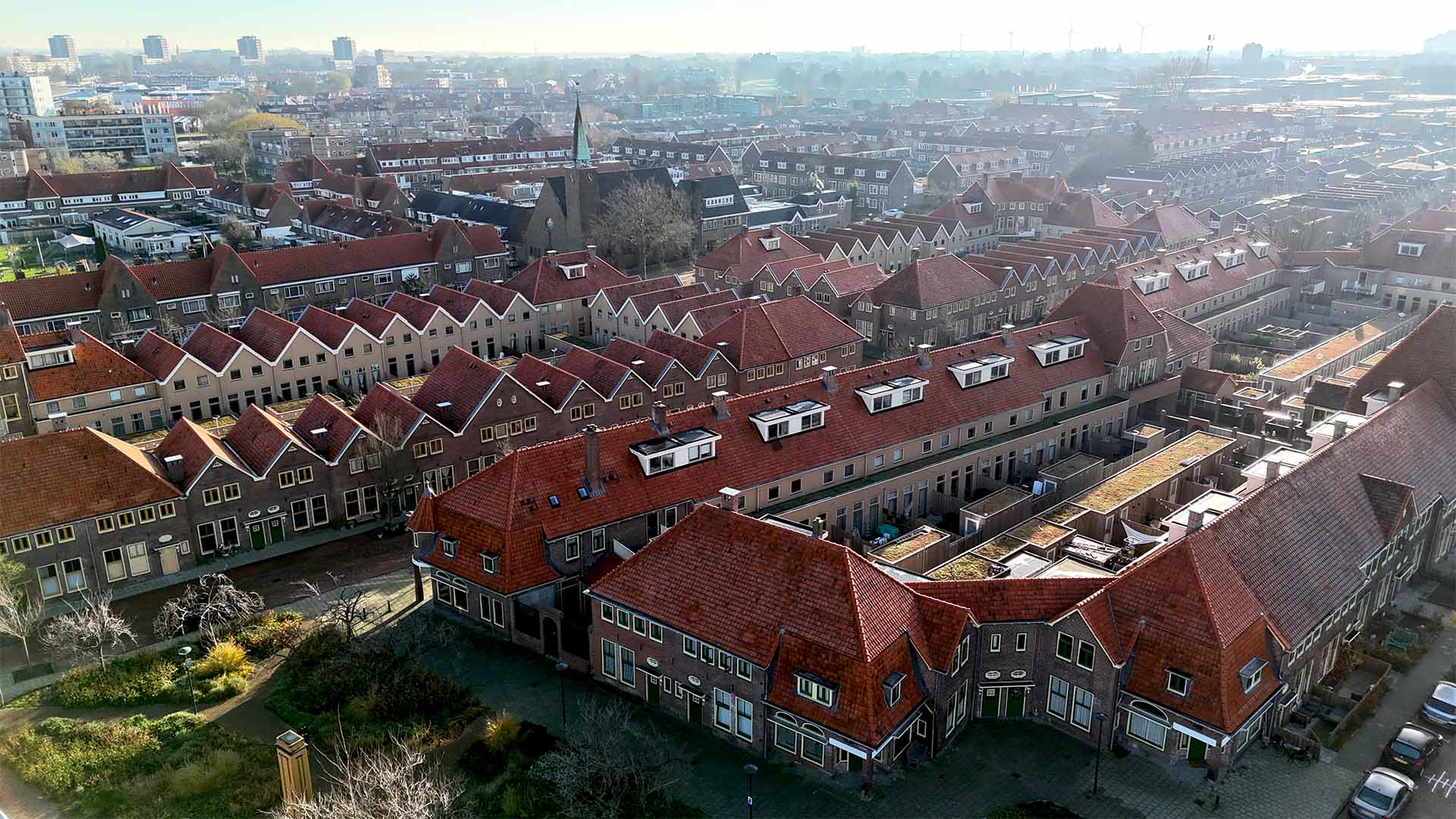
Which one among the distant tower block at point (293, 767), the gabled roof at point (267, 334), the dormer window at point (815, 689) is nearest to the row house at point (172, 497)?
the gabled roof at point (267, 334)

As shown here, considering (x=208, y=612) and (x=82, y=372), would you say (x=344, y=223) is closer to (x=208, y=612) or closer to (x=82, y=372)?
(x=82, y=372)

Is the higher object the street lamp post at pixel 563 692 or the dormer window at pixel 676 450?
the dormer window at pixel 676 450

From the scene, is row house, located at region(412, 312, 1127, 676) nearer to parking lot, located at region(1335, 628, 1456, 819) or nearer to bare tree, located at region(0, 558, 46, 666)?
bare tree, located at region(0, 558, 46, 666)

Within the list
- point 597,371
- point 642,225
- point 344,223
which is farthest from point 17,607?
point 642,225

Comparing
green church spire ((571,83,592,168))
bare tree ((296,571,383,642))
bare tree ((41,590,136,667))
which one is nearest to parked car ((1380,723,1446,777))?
bare tree ((296,571,383,642))

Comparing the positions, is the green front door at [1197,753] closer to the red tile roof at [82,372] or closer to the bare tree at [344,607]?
the bare tree at [344,607]

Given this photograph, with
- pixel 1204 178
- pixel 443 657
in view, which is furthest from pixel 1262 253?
pixel 443 657
